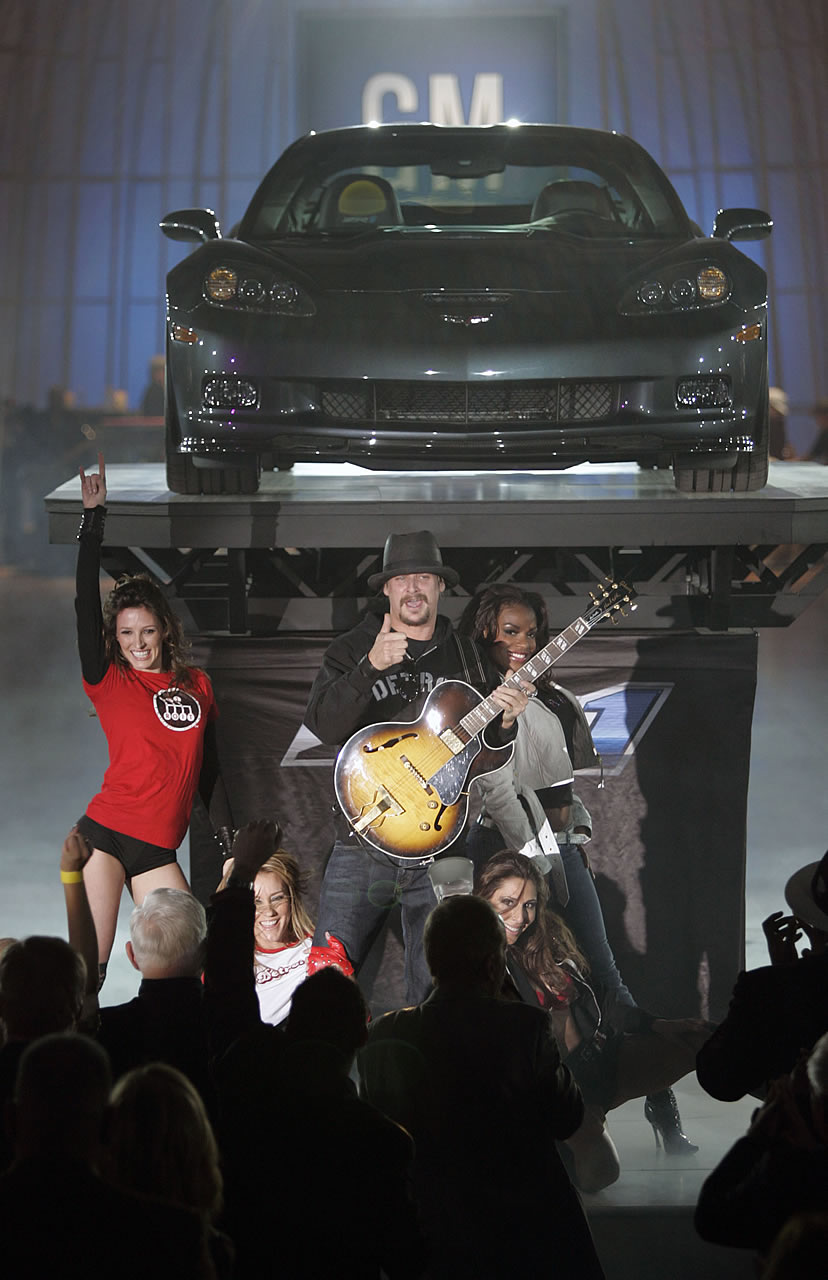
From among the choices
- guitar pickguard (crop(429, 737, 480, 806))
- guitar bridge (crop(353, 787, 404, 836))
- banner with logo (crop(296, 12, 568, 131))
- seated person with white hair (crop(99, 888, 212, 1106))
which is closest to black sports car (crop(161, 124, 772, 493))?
guitar pickguard (crop(429, 737, 480, 806))

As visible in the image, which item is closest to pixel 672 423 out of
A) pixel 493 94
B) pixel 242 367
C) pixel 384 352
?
pixel 384 352

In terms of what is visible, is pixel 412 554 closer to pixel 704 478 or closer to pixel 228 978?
pixel 704 478

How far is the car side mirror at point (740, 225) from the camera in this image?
444 centimetres

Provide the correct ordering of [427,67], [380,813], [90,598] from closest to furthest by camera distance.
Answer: [90,598]
[380,813]
[427,67]

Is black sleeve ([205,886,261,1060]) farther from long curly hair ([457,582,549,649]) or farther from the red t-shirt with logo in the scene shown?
long curly hair ([457,582,549,649])

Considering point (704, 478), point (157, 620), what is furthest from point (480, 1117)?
point (704, 478)

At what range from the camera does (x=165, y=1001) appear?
2482 mm

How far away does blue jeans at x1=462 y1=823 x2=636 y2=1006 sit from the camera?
177 inches

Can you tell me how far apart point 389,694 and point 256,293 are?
1.21 meters

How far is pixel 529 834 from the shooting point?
4.48m

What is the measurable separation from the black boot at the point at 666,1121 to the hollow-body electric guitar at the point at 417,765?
3.33 feet

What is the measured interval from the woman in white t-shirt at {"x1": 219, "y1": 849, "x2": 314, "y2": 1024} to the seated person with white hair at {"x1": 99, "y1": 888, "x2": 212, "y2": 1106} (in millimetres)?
1396

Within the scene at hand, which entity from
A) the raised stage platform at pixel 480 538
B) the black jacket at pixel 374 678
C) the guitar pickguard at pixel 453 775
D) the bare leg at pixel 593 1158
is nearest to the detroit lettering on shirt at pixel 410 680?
the black jacket at pixel 374 678

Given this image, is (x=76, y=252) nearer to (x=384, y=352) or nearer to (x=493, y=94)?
(x=493, y=94)
